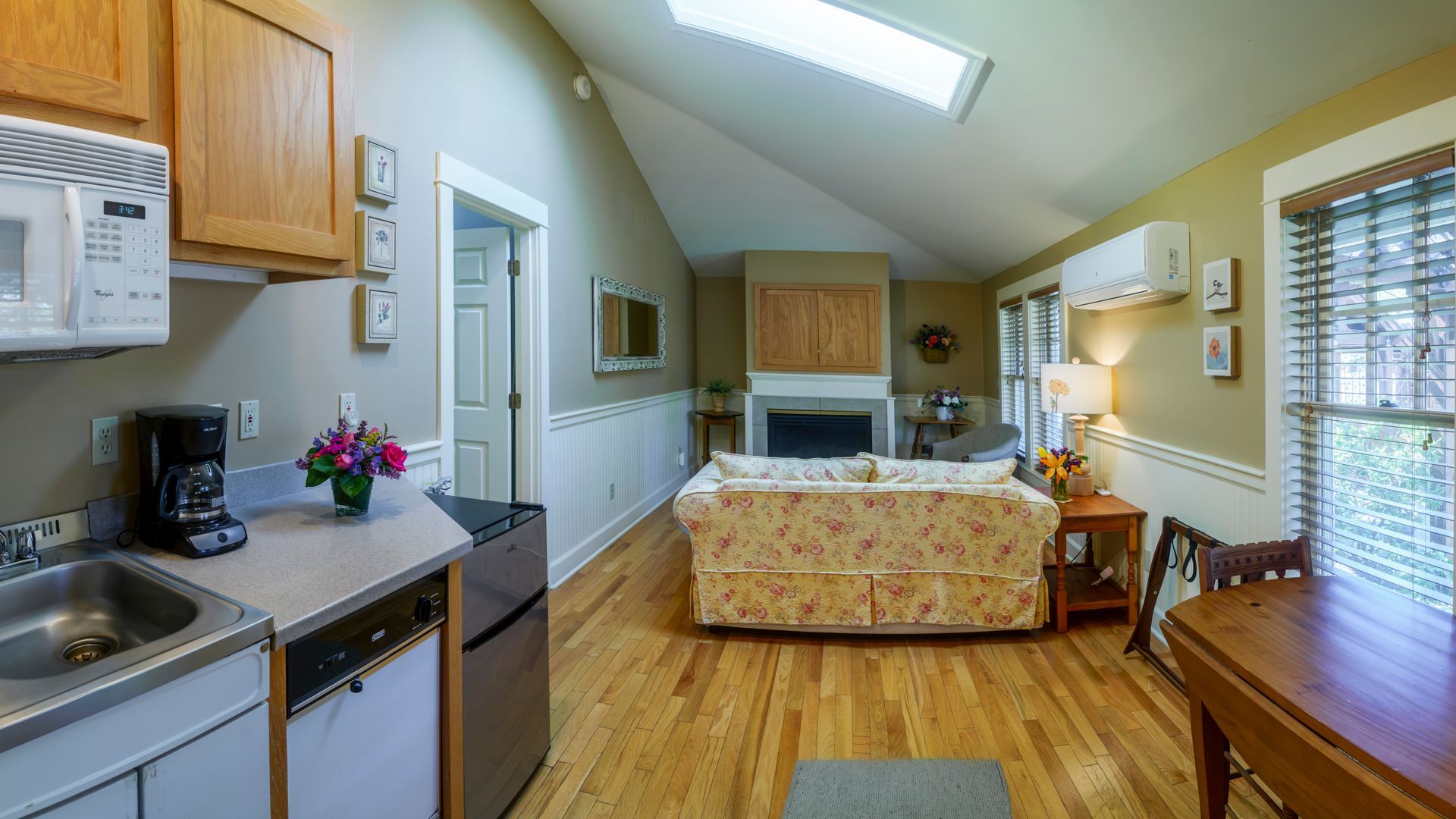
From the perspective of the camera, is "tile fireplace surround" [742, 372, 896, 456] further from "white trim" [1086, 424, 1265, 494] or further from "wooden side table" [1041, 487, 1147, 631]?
"wooden side table" [1041, 487, 1147, 631]

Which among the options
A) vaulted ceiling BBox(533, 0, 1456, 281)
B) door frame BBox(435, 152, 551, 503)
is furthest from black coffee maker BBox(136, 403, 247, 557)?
vaulted ceiling BBox(533, 0, 1456, 281)

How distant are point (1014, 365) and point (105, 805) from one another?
558 cm

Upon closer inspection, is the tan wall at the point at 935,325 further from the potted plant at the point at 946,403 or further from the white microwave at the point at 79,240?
the white microwave at the point at 79,240

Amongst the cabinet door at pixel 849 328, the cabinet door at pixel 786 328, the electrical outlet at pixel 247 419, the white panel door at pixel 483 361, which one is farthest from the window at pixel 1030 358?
the electrical outlet at pixel 247 419

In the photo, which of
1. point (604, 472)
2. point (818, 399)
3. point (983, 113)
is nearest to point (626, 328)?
point (604, 472)

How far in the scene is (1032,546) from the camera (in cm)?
258

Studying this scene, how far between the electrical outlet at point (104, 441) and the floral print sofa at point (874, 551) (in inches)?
70.3

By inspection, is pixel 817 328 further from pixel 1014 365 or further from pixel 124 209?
pixel 124 209

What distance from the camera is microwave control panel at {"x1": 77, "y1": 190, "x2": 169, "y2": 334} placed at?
1.06 meters

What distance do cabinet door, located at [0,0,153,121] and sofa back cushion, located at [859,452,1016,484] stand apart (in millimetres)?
2639

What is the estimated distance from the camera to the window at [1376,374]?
1597 mm

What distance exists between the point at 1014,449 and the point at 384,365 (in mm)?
4068

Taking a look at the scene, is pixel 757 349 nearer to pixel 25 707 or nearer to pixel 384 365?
pixel 384 365

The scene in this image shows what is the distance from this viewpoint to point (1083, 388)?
10.4 feet
